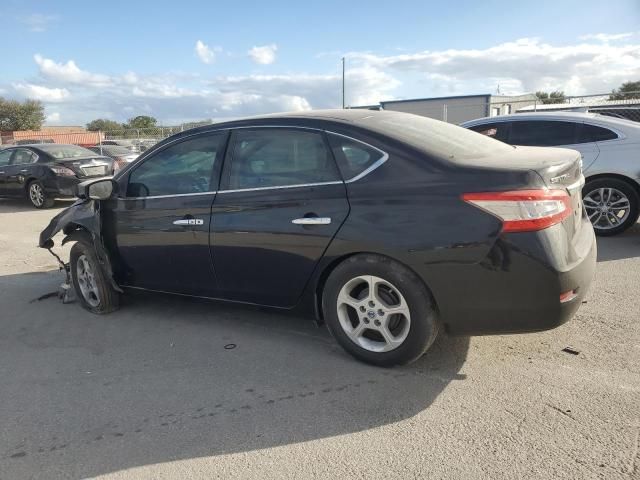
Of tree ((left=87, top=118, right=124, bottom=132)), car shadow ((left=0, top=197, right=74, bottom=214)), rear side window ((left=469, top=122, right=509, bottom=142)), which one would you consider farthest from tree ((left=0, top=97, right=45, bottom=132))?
rear side window ((left=469, top=122, right=509, bottom=142))

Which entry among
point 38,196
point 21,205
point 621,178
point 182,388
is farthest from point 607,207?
point 21,205

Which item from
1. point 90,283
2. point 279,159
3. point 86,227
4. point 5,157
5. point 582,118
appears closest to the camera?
point 279,159

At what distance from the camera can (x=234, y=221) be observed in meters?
3.84

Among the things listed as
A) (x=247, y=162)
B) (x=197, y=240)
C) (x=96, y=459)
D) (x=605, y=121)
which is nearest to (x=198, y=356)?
(x=197, y=240)

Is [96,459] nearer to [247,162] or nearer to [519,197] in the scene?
[247,162]

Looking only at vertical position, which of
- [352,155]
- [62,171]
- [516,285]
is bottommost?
[516,285]

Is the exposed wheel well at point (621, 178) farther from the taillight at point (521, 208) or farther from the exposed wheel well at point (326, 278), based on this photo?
the exposed wheel well at point (326, 278)

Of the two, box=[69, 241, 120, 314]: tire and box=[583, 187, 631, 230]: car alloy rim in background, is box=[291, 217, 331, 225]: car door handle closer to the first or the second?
box=[69, 241, 120, 314]: tire

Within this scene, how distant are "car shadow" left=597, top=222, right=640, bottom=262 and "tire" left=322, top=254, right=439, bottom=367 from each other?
3481 mm

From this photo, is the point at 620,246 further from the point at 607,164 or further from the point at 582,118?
the point at 582,118

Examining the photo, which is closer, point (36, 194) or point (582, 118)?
point (582, 118)

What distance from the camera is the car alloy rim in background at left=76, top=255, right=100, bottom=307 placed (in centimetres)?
482

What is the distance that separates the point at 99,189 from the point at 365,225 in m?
2.47

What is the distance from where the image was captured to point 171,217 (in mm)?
4211
